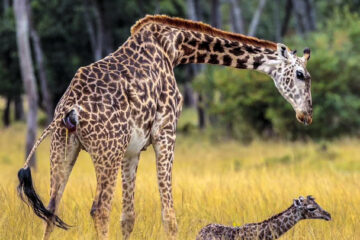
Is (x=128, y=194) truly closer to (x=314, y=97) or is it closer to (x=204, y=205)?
(x=204, y=205)

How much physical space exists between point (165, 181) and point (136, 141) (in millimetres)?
552

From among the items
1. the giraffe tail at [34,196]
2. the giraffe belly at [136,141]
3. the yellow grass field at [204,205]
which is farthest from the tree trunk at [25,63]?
the giraffe tail at [34,196]

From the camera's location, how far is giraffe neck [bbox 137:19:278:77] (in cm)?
798

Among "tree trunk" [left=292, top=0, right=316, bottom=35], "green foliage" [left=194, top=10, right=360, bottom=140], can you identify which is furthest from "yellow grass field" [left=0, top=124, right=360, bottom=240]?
"tree trunk" [left=292, top=0, right=316, bottom=35]

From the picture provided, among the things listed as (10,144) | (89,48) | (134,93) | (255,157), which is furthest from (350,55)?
(134,93)

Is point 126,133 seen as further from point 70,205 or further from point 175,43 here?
point 70,205

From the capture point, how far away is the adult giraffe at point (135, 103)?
21.1 feet

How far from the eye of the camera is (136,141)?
274 inches

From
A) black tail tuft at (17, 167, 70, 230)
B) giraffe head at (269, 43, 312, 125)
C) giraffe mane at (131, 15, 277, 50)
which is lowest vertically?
black tail tuft at (17, 167, 70, 230)

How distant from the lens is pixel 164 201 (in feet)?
23.7

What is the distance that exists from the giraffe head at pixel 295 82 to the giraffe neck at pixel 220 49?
118 mm

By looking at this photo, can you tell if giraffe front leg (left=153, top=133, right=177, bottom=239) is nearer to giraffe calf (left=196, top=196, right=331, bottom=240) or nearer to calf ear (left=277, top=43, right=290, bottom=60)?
giraffe calf (left=196, top=196, right=331, bottom=240)

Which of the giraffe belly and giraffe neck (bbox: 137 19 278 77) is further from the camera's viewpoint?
giraffe neck (bbox: 137 19 278 77)

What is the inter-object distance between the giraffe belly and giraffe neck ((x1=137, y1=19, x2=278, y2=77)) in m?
1.18
